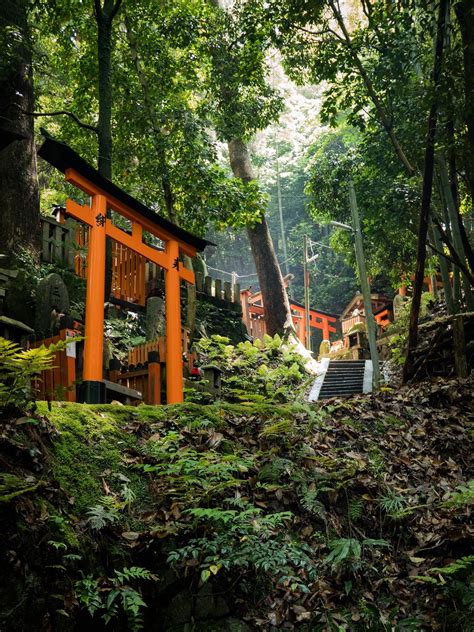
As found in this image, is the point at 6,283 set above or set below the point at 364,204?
below

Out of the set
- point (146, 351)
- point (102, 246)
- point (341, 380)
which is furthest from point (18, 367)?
point (341, 380)

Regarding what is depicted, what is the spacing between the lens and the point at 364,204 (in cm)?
1789

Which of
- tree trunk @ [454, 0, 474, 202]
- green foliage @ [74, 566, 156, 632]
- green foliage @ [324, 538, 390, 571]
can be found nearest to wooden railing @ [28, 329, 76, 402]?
green foliage @ [74, 566, 156, 632]

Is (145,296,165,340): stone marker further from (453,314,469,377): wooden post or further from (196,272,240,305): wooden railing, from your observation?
(196,272,240,305): wooden railing

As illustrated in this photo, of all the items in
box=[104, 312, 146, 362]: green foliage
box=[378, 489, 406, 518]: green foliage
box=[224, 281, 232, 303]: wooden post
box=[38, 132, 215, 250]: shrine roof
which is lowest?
Answer: box=[378, 489, 406, 518]: green foliage

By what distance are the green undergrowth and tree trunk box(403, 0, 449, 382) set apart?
5621 millimetres

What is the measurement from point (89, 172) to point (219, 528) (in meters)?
5.02

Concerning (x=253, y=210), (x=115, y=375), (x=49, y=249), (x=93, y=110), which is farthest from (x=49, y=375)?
(x=93, y=110)

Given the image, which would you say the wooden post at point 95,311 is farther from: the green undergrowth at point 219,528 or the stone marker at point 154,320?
the stone marker at point 154,320

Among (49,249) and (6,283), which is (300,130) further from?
(6,283)

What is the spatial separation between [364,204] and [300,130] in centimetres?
3579

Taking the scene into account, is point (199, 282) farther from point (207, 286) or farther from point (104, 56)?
point (104, 56)

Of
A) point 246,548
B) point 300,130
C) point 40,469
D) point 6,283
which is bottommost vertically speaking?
point 246,548

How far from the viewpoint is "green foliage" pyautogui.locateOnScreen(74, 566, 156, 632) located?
14.0ft
